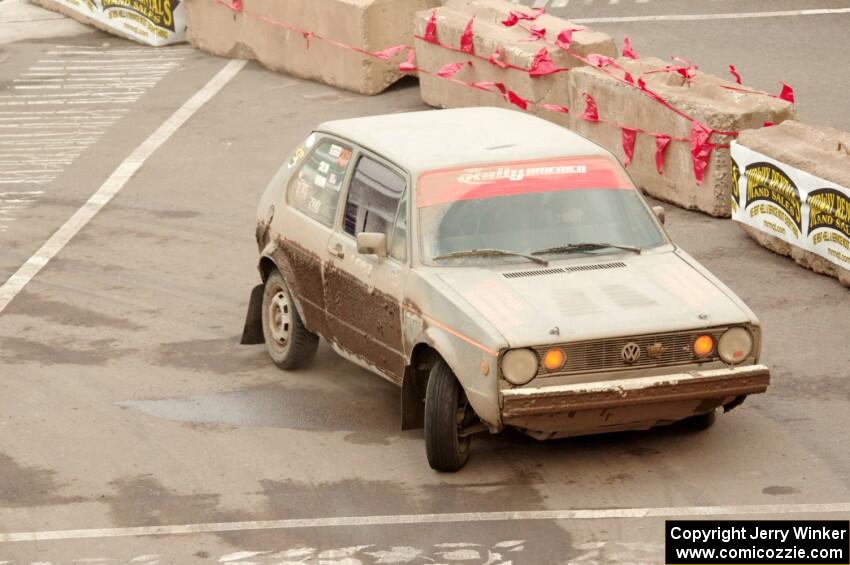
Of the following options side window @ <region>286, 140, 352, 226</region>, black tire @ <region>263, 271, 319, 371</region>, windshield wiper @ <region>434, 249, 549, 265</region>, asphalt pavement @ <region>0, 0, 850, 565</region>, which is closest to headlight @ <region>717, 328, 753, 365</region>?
asphalt pavement @ <region>0, 0, 850, 565</region>

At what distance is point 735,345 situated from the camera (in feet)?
29.0

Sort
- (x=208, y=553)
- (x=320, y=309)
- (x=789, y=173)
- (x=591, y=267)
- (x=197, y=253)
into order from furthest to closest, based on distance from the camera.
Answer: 1. (x=197, y=253)
2. (x=789, y=173)
3. (x=320, y=309)
4. (x=591, y=267)
5. (x=208, y=553)

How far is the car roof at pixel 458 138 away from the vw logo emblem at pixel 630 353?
5.42ft

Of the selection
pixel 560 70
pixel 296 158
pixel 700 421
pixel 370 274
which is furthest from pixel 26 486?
pixel 560 70

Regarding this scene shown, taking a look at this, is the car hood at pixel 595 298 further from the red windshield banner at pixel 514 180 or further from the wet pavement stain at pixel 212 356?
the wet pavement stain at pixel 212 356

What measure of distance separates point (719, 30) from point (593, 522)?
1582 cm

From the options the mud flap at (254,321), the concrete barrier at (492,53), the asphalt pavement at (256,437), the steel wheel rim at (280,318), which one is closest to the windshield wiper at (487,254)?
the asphalt pavement at (256,437)

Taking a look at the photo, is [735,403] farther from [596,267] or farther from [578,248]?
[578,248]

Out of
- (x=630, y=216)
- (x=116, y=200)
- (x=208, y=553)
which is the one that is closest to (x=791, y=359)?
(x=630, y=216)

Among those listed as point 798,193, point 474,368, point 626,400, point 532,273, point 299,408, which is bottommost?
point 299,408

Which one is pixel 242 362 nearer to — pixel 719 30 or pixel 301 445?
pixel 301 445

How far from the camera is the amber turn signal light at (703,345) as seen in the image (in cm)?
879

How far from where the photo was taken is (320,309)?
34.6 feet

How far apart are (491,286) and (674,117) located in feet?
20.8
